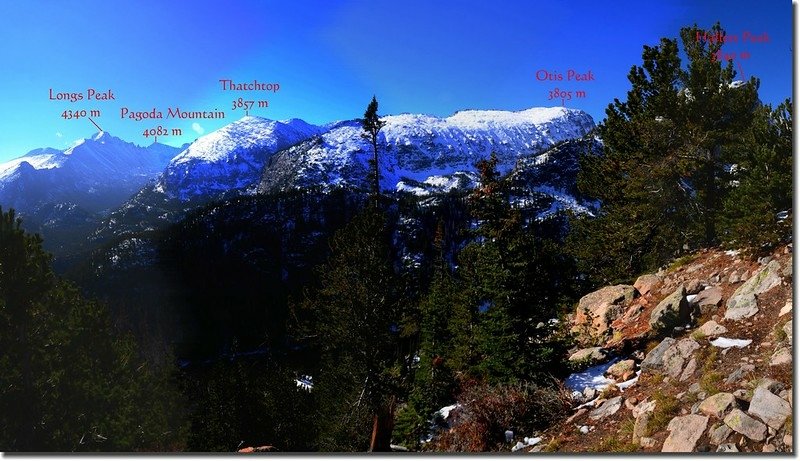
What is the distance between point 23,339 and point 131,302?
157241 millimetres

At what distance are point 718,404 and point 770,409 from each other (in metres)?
0.59

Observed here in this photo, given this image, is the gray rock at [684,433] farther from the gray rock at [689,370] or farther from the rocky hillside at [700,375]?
the gray rock at [689,370]

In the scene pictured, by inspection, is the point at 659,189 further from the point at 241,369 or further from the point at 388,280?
the point at 241,369

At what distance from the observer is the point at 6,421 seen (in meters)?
8.48

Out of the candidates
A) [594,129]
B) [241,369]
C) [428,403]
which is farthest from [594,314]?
[241,369]

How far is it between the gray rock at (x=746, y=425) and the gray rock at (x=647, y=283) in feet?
35.0

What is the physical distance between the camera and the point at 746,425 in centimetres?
574

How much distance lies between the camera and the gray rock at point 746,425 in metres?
5.65

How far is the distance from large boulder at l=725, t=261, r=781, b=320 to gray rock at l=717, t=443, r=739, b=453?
404 cm

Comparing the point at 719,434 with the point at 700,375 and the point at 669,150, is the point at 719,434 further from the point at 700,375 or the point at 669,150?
the point at 669,150

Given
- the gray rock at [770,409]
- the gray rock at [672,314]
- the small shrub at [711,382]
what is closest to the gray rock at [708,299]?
the gray rock at [672,314]

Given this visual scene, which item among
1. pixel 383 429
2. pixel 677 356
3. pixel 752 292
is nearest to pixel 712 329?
pixel 677 356

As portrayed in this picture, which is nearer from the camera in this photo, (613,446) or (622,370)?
(613,446)

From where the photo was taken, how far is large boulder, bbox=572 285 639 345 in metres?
14.7
